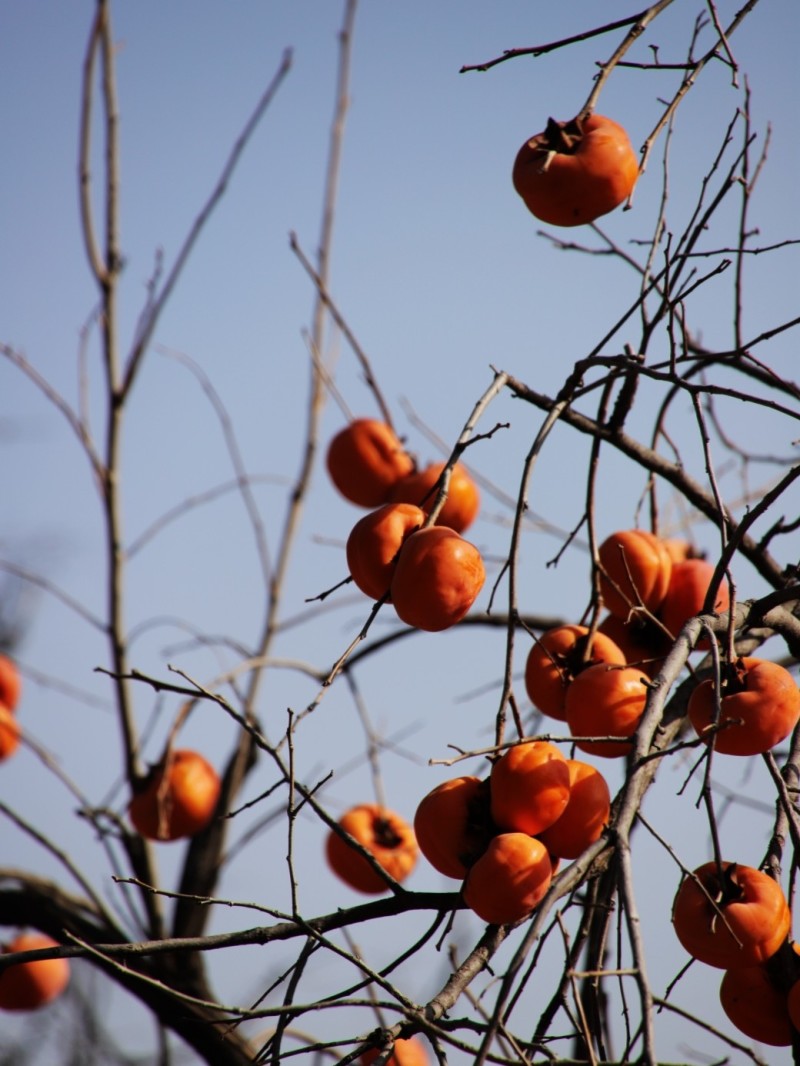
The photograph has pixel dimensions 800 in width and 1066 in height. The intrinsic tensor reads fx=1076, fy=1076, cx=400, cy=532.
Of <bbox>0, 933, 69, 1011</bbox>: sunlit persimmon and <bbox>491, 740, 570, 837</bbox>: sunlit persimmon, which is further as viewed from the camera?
<bbox>0, 933, 69, 1011</bbox>: sunlit persimmon

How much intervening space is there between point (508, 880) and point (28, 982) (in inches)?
73.7

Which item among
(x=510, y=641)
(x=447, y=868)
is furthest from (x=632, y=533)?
(x=447, y=868)

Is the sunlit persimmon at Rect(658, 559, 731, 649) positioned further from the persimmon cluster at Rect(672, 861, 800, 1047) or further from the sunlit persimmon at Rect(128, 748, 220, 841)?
the sunlit persimmon at Rect(128, 748, 220, 841)

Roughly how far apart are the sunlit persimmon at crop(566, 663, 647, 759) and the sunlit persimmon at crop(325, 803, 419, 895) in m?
1.11

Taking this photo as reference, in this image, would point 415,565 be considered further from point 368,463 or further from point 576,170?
point 368,463

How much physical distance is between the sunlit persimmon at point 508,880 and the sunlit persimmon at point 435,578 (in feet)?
0.92

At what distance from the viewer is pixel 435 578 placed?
4.23 ft

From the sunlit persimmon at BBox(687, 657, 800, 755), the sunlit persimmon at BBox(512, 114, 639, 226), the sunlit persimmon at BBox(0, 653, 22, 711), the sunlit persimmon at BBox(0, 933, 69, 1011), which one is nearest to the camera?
the sunlit persimmon at BBox(687, 657, 800, 755)

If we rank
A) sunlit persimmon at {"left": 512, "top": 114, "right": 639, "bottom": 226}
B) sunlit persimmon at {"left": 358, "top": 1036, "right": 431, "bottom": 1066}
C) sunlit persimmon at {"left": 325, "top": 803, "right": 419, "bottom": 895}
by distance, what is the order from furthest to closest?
sunlit persimmon at {"left": 325, "top": 803, "right": 419, "bottom": 895}, sunlit persimmon at {"left": 358, "top": 1036, "right": 431, "bottom": 1066}, sunlit persimmon at {"left": 512, "top": 114, "right": 639, "bottom": 226}

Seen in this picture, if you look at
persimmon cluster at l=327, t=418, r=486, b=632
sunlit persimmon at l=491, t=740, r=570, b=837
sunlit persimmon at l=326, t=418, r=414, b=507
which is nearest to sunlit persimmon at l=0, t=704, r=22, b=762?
sunlit persimmon at l=326, t=418, r=414, b=507

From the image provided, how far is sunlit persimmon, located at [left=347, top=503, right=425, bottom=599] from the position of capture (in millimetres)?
1344

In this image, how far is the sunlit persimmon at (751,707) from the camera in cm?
126

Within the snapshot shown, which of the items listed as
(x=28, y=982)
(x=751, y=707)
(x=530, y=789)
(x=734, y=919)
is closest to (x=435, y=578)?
(x=530, y=789)

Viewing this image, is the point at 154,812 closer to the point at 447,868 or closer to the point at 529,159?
the point at 447,868
